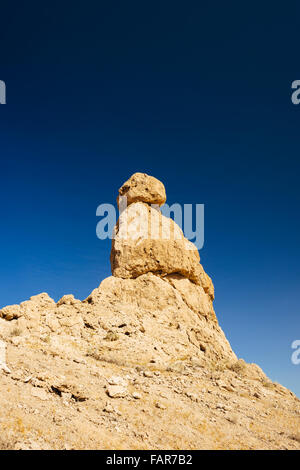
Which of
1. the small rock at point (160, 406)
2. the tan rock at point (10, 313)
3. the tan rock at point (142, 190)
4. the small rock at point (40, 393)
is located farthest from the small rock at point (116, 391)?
the tan rock at point (142, 190)

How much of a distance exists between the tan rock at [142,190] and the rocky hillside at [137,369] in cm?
18

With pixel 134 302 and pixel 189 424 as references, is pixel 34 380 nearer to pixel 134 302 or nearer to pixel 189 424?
pixel 189 424

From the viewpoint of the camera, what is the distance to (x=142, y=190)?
20672 mm

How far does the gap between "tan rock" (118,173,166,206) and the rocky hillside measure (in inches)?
7.0

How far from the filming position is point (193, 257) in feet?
65.9

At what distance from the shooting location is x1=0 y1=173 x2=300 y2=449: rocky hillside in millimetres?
7793

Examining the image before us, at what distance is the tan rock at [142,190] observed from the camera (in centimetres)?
2058

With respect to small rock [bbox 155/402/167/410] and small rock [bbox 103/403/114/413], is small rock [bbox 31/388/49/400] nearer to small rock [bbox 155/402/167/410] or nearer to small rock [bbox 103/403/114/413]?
small rock [bbox 103/403/114/413]

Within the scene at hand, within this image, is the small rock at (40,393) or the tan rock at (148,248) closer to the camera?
the small rock at (40,393)

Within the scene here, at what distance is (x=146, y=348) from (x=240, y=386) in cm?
410

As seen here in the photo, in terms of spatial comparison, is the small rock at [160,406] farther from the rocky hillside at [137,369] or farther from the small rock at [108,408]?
the small rock at [108,408]

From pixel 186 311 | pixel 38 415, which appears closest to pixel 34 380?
pixel 38 415

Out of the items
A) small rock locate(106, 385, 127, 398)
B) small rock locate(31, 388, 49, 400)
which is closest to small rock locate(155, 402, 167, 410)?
small rock locate(106, 385, 127, 398)

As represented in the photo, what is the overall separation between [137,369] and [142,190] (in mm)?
12316
